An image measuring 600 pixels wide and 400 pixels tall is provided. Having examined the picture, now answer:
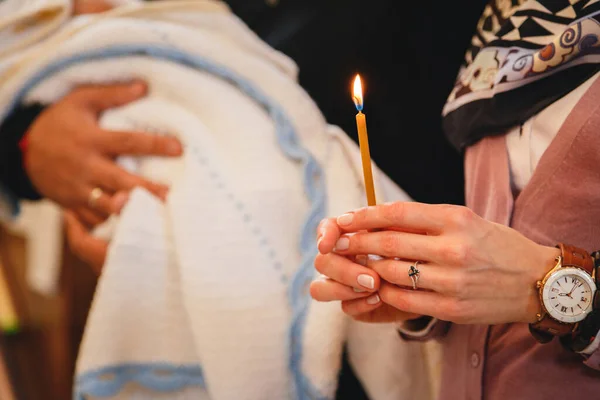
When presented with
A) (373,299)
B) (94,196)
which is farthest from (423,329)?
(94,196)

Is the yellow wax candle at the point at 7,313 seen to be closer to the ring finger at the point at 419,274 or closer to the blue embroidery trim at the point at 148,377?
the blue embroidery trim at the point at 148,377

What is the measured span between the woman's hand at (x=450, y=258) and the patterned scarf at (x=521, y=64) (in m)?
0.17

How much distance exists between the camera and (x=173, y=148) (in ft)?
2.06

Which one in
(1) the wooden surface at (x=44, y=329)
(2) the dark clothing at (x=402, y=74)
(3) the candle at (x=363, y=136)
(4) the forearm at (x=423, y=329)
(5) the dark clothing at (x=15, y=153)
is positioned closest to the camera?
(3) the candle at (x=363, y=136)

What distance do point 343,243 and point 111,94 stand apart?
0.43 metres

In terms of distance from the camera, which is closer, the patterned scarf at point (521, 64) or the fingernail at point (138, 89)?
the patterned scarf at point (521, 64)

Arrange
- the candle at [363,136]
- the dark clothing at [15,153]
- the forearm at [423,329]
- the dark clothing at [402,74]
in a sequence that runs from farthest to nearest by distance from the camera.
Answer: the dark clothing at [15,153] → the dark clothing at [402,74] → the forearm at [423,329] → the candle at [363,136]

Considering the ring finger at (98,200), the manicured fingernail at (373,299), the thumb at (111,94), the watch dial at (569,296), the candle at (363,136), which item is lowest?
the ring finger at (98,200)

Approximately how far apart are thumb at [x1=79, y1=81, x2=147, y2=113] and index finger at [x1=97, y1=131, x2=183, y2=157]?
0.15ft

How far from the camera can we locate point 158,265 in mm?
597

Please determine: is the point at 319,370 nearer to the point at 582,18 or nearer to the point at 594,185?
the point at 594,185

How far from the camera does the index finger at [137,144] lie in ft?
2.07

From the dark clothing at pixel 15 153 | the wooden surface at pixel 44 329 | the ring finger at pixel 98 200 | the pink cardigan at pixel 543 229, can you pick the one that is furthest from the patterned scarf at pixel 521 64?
the wooden surface at pixel 44 329

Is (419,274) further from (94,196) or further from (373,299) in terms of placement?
(94,196)
